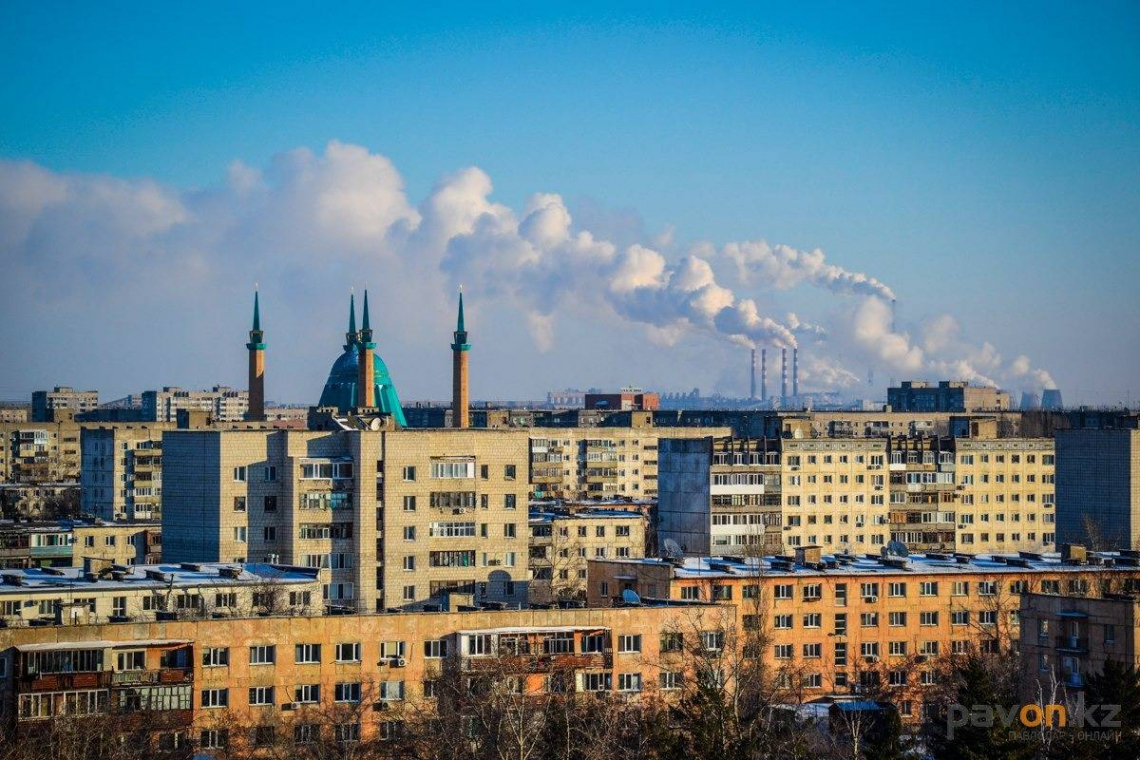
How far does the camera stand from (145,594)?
41.6m

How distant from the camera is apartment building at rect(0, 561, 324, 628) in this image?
41.0 m

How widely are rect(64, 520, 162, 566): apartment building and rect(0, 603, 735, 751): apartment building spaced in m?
23.9

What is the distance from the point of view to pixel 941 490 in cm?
7756

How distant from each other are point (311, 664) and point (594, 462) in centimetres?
7563

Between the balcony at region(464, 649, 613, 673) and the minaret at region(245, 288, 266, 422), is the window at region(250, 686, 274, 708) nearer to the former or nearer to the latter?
the balcony at region(464, 649, 613, 673)

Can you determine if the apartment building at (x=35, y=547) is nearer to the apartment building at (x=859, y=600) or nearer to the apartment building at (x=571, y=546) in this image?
the apartment building at (x=571, y=546)

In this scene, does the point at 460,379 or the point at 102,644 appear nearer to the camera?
the point at 102,644

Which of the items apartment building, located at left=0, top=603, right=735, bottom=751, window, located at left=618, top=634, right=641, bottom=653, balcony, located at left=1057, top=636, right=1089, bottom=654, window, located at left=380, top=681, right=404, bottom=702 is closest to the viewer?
apartment building, located at left=0, top=603, right=735, bottom=751

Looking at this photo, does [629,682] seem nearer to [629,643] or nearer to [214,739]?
[629,643]

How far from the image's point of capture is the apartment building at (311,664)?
3484cm

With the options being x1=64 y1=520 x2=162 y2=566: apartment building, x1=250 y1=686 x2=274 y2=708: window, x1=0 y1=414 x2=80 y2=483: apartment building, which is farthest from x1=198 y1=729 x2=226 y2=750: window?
x1=0 y1=414 x2=80 y2=483: apartment building

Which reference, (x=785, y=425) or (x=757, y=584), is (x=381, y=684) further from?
(x=785, y=425)

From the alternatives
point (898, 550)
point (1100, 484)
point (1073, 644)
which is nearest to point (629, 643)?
point (1073, 644)

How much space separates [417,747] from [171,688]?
176 inches
